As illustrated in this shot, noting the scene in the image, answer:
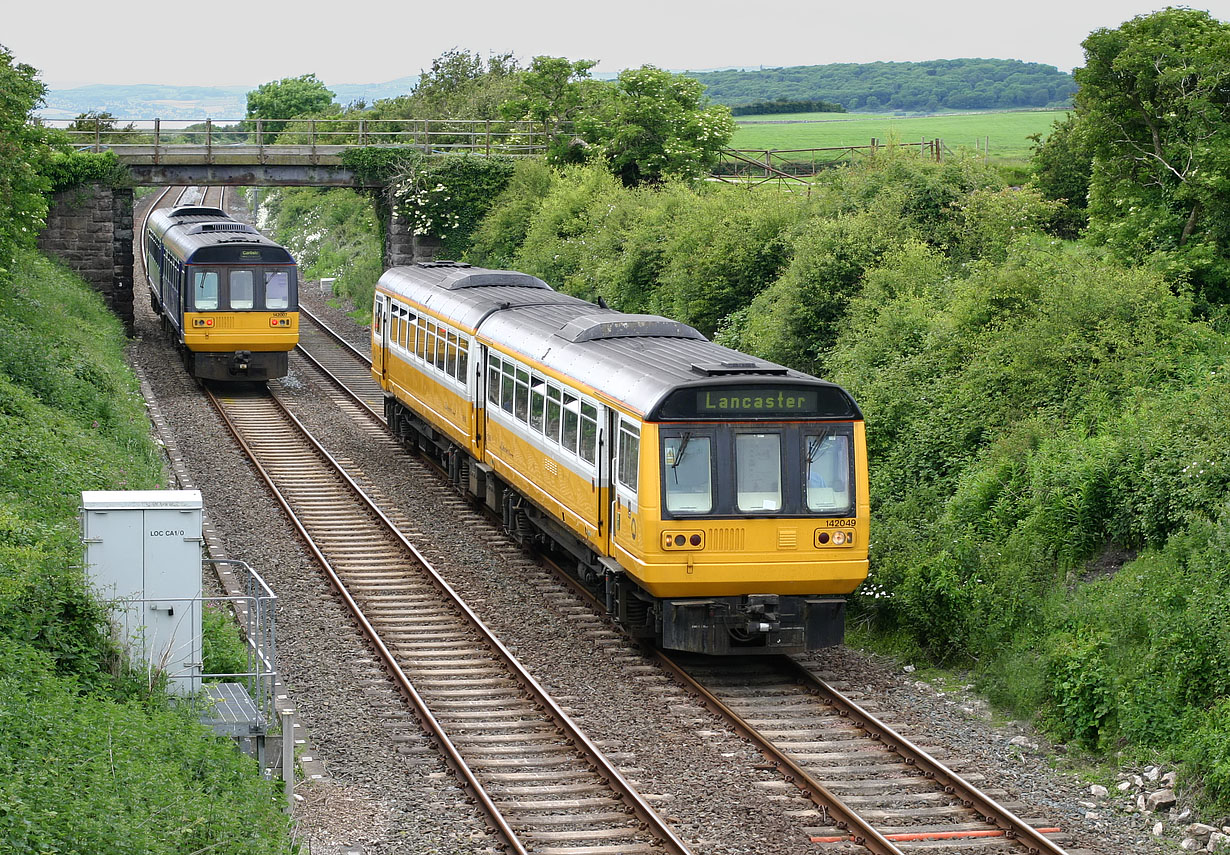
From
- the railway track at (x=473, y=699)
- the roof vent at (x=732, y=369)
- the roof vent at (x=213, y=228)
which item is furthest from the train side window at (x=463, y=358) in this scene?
the roof vent at (x=213, y=228)

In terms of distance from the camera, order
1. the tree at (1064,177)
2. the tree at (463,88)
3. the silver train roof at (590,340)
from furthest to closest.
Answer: the tree at (463,88), the tree at (1064,177), the silver train roof at (590,340)

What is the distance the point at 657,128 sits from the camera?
39344 millimetres

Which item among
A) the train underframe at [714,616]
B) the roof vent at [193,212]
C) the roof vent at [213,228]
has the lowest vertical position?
the train underframe at [714,616]

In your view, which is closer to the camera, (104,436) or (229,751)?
(229,751)

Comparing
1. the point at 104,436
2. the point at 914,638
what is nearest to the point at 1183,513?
the point at 914,638

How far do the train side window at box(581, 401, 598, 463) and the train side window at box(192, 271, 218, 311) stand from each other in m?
17.1

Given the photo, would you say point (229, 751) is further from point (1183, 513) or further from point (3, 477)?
point (1183, 513)

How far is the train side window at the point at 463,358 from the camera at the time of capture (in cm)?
2114

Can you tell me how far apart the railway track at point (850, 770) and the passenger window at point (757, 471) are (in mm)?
1778

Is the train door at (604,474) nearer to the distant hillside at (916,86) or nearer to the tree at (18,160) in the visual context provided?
the tree at (18,160)

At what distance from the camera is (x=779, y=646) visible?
1412 cm

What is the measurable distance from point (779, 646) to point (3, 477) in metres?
7.96

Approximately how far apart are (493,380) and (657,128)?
20.9m

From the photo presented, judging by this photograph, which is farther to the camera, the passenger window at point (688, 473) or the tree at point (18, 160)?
the tree at point (18, 160)
